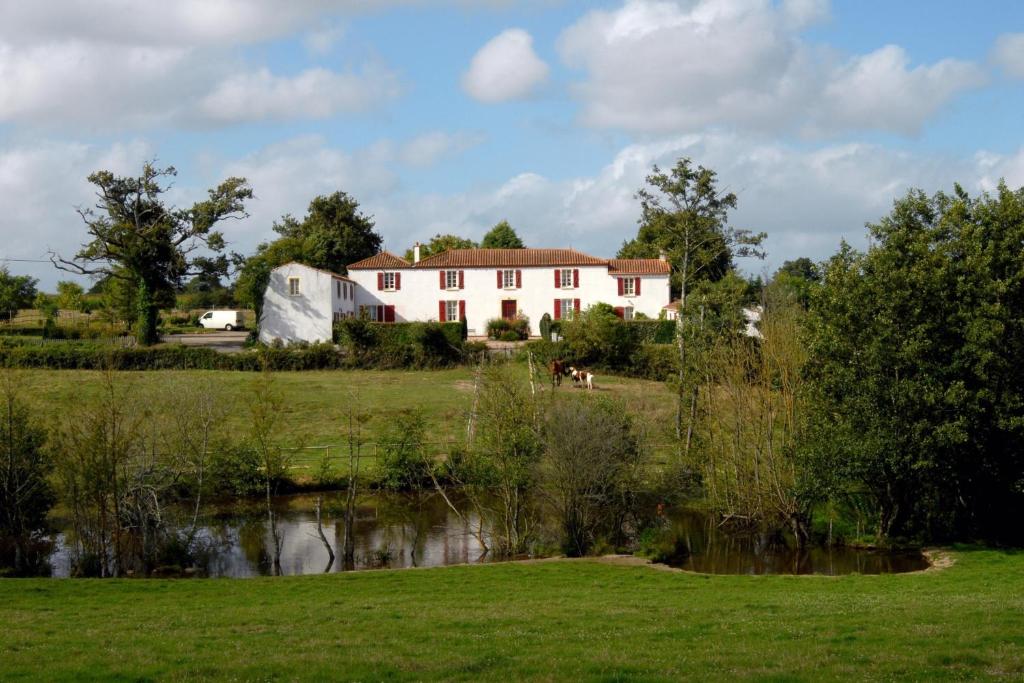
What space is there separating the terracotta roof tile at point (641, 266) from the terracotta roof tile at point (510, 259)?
36.0 inches

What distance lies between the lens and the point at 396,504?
3275cm

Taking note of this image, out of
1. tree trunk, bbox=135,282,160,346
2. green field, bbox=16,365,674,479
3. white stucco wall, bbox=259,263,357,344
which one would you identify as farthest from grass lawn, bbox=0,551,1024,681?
tree trunk, bbox=135,282,160,346

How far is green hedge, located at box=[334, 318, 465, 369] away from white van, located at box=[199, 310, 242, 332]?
30917 millimetres

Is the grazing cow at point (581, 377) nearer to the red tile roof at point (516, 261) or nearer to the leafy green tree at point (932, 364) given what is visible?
the leafy green tree at point (932, 364)

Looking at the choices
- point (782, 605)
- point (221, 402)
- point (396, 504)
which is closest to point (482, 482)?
point (396, 504)

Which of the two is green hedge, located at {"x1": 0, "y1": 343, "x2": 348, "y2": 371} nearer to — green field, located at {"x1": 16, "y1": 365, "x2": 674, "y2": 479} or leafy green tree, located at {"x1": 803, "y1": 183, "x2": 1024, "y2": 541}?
green field, located at {"x1": 16, "y1": 365, "x2": 674, "y2": 479}

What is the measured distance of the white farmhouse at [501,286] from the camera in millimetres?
67125

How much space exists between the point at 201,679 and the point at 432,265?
193 feet

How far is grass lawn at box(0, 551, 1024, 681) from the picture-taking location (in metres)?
11.0

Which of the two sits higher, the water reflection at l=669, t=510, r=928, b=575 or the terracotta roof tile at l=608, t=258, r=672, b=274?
the terracotta roof tile at l=608, t=258, r=672, b=274

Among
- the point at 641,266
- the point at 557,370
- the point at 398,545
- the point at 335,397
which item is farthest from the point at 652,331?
the point at 398,545

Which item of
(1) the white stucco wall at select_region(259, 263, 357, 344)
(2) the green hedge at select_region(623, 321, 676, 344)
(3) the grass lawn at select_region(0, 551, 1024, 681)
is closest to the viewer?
(3) the grass lawn at select_region(0, 551, 1024, 681)

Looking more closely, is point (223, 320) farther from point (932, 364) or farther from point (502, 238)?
point (932, 364)

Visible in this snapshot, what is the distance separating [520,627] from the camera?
46.6 ft
